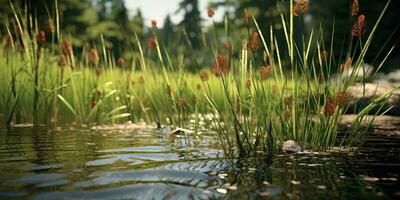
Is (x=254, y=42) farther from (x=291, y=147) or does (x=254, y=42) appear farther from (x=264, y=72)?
(x=291, y=147)

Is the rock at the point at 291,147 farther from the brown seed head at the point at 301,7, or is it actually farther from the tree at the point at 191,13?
the tree at the point at 191,13

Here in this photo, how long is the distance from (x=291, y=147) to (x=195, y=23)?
44.5 metres

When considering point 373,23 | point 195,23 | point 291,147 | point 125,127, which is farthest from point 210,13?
point 195,23

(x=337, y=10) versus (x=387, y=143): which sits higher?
(x=337, y=10)

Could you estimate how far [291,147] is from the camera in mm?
3137

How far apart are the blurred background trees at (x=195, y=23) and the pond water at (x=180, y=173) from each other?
0.81m

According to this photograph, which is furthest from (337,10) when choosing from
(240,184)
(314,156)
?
(240,184)

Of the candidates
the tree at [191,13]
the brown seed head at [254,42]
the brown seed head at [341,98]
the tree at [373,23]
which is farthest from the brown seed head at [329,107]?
the tree at [191,13]

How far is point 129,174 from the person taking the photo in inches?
93.4

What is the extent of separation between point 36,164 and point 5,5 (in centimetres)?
1980

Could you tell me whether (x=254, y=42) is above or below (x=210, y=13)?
below

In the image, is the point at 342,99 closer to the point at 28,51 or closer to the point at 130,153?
the point at 130,153

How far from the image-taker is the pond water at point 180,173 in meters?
1.99

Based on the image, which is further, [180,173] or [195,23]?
[195,23]
